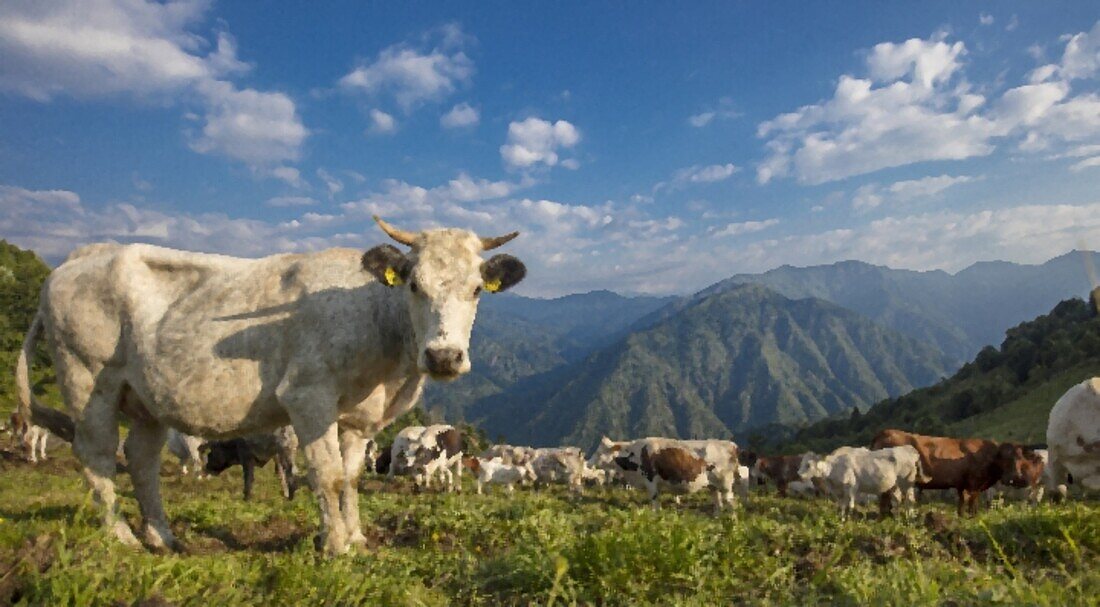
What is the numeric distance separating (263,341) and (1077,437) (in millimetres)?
17745

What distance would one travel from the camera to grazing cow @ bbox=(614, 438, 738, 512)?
17.2 meters

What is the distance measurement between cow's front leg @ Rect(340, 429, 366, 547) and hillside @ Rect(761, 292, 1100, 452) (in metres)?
55.4

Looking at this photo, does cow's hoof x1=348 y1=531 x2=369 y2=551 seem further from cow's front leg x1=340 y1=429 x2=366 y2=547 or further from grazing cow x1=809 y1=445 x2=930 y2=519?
grazing cow x1=809 y1=445 x2=930 y2=519

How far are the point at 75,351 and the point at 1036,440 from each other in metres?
57.8

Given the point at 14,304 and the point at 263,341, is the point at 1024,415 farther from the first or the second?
the point at 14,304

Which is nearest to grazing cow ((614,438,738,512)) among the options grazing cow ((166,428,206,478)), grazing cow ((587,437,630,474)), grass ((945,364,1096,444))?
grazing cow ((587,437,630,474))

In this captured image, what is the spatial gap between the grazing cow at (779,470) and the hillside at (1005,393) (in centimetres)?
3322

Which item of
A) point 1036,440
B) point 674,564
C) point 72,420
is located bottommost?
point 1036,440

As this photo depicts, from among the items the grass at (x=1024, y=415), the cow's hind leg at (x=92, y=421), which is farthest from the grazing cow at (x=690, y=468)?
the grass at (x=1024, y=415)

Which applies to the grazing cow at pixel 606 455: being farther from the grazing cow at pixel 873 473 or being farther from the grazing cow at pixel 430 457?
the grazing cow at pixel 873 473

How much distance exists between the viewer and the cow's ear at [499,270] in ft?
22.6

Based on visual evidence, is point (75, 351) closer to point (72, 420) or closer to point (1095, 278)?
point (72, 420)

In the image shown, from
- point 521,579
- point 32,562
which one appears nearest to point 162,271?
point 32,562

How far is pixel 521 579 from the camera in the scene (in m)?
5.05
